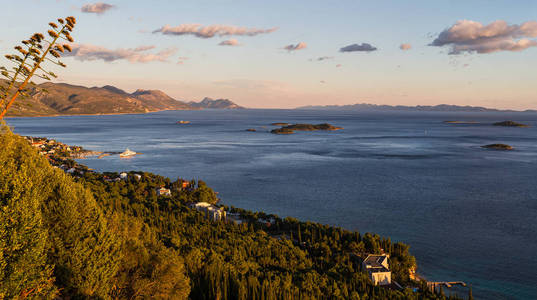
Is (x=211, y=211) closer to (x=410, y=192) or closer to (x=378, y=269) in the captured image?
(x=378, y=269)

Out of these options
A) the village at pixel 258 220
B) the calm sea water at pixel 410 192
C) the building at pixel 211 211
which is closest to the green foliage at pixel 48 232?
the village at pixel 258 220

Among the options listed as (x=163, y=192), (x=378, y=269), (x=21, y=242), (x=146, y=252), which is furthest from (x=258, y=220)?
(x=21, y=242)

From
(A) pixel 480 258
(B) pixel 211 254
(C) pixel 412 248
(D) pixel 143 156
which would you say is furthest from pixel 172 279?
(D) pixel 143 156

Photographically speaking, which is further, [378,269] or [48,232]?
[378,269]

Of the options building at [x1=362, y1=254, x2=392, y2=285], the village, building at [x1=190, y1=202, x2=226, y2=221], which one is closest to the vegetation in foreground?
the village

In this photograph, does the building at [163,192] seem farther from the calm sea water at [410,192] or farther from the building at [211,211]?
the calm sea water at [410,192]

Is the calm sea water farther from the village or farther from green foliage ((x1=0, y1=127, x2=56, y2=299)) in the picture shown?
green foliage ((x1=0, y1=127, x2=56, y2=299))
